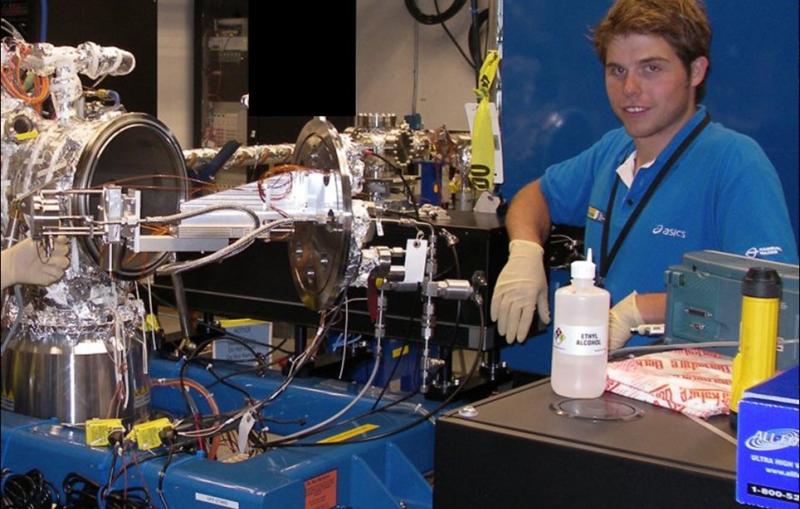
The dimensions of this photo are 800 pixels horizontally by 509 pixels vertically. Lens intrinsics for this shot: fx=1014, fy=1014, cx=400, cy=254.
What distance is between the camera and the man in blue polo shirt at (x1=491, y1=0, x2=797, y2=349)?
2.00m

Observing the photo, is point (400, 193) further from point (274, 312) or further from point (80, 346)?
point (80, 346)

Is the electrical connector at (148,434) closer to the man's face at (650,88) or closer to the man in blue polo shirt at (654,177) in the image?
the man in blue polo shirt at (654,177)

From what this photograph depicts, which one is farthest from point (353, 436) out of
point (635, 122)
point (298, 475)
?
point (635, 122)

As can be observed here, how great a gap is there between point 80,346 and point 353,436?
1.65 feet

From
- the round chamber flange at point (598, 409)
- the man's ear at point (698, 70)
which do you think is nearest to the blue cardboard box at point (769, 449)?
the round chamber flange at point (598, 409)

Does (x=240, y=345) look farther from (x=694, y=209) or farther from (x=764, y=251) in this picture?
(x=764, y=251)

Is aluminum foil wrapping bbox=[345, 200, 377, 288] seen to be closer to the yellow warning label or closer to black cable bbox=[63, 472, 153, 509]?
the yellow warning label

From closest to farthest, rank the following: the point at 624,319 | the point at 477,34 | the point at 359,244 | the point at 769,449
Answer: the point at 769,449, the point at 359,244, the point at 624,319, the point at 477,34

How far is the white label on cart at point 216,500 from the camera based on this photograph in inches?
60.6

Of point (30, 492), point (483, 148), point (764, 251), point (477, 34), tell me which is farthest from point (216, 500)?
point (477, 34)

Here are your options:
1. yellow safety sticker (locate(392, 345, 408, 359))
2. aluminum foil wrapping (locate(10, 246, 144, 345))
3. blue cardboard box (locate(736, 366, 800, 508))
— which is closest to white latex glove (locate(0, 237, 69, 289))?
aluminum foil wrapping (locate(10, 246, 144, 345))

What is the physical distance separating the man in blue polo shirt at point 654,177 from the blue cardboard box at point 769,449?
900 millimetres

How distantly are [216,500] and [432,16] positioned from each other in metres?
3.81

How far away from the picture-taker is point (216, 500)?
156 centimetres
